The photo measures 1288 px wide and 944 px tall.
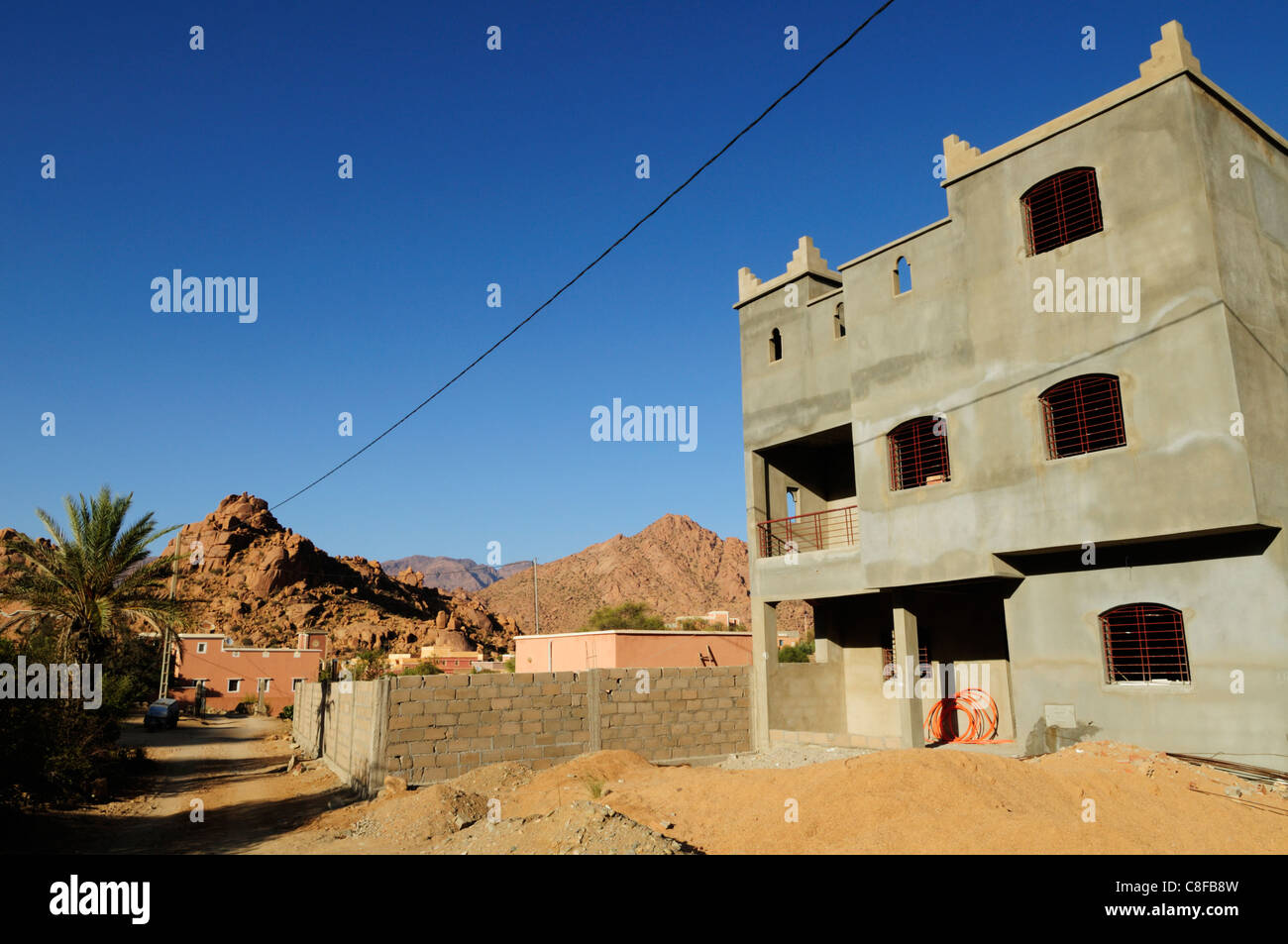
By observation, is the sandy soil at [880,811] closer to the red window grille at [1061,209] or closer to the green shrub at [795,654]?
the red window grille at [1061,209]

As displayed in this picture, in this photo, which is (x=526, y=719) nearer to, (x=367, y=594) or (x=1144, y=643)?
(x=1144, y=643)

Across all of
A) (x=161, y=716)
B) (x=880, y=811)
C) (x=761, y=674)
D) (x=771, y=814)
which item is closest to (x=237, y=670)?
(x=161, y=716)

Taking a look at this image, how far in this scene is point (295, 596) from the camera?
81.1m

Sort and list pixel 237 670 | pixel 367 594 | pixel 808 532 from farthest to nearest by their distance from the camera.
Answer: pixel 367 594, pixel 237 670, pixel 808 532

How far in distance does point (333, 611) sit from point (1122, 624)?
251ft

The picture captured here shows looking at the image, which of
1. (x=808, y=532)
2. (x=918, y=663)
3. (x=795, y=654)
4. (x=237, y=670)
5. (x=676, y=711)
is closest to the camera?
(x=676, y=711)

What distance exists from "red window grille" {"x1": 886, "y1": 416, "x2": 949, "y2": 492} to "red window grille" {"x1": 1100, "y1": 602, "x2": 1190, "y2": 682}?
3976 mm

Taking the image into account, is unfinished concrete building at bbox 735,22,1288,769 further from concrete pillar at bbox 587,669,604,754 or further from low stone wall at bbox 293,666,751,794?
concrete pillar at bbox 587,669,604,754

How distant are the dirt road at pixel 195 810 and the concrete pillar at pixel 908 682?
448 inches

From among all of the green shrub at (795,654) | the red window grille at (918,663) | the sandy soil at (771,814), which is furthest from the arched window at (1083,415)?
the green shrub at (795,654)

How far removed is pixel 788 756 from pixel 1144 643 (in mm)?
7967

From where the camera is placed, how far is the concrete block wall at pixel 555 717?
15.6 m
